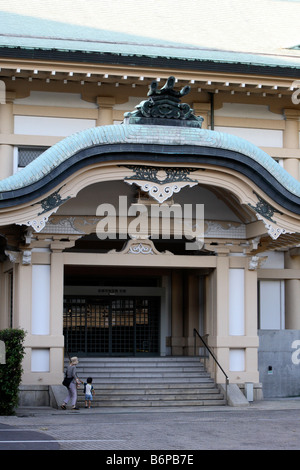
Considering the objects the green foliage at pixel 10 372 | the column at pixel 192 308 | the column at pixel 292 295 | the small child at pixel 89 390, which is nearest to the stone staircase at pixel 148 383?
the small child at pixel 89 390

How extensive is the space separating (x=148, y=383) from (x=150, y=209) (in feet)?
14.3

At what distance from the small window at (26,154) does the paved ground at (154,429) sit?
7164 millimetres

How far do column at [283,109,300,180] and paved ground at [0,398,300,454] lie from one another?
7.47m

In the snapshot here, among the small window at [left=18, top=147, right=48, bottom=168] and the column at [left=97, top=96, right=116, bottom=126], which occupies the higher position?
the column at [left=97, top=96, right=116, bottom=126]

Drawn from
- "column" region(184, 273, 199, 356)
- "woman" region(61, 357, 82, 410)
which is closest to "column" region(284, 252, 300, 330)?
"column" region(184, 273, 199, 356)

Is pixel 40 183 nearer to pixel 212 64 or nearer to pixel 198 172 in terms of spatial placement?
pixel 198 172

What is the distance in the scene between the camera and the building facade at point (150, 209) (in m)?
20.8

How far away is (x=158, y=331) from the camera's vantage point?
27156 millimetres

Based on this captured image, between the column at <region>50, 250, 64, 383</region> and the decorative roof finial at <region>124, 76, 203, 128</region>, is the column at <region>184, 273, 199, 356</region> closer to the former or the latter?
the column at <region>50, 250, 64, 383</region>

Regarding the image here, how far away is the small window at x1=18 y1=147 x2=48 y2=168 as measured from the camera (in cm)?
2477

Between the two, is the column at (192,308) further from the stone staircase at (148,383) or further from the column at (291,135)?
the column at (291,135)

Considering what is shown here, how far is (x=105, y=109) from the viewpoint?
82.6 ft

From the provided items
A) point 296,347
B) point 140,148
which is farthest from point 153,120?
point 296,347
